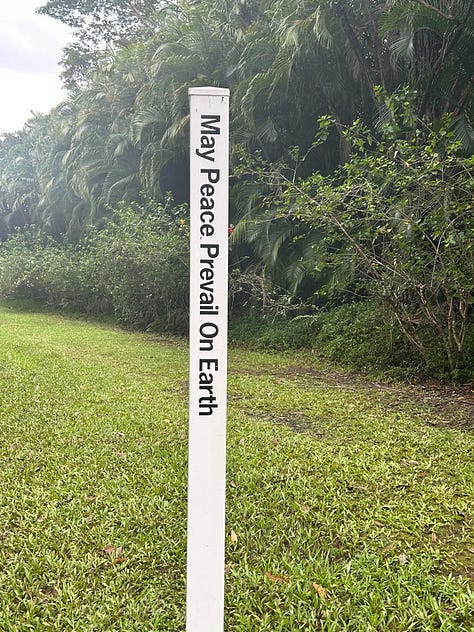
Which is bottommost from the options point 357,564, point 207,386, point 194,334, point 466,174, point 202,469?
point 357,564

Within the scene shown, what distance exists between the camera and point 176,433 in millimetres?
4660

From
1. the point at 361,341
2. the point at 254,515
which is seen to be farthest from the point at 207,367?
the point at 361,341

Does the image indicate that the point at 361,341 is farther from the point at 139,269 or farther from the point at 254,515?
the point at 139,269

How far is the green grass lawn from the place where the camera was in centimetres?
220

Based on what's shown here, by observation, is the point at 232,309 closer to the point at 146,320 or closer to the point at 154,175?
the point at 146,320

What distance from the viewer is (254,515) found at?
299 centimetres

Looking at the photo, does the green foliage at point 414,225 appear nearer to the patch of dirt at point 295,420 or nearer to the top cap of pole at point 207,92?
the patch of dirt at point 295,420

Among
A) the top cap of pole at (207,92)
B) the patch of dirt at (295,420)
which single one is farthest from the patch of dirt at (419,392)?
the top cap of pole at (207,92)

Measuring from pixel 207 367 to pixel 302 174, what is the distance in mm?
10191

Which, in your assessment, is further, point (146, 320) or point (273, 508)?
point (146, 320)

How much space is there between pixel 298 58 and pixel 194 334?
29.4ft

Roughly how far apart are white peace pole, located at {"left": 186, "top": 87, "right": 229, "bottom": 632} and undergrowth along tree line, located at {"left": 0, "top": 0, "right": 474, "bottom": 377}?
4445 mm

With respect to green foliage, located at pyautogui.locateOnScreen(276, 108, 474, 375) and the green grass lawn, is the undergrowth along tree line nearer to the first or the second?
green foliage, located at pyautogui.locateOnScreen(276, 108, 474, 375)

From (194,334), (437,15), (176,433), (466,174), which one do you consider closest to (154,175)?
(437,15)
